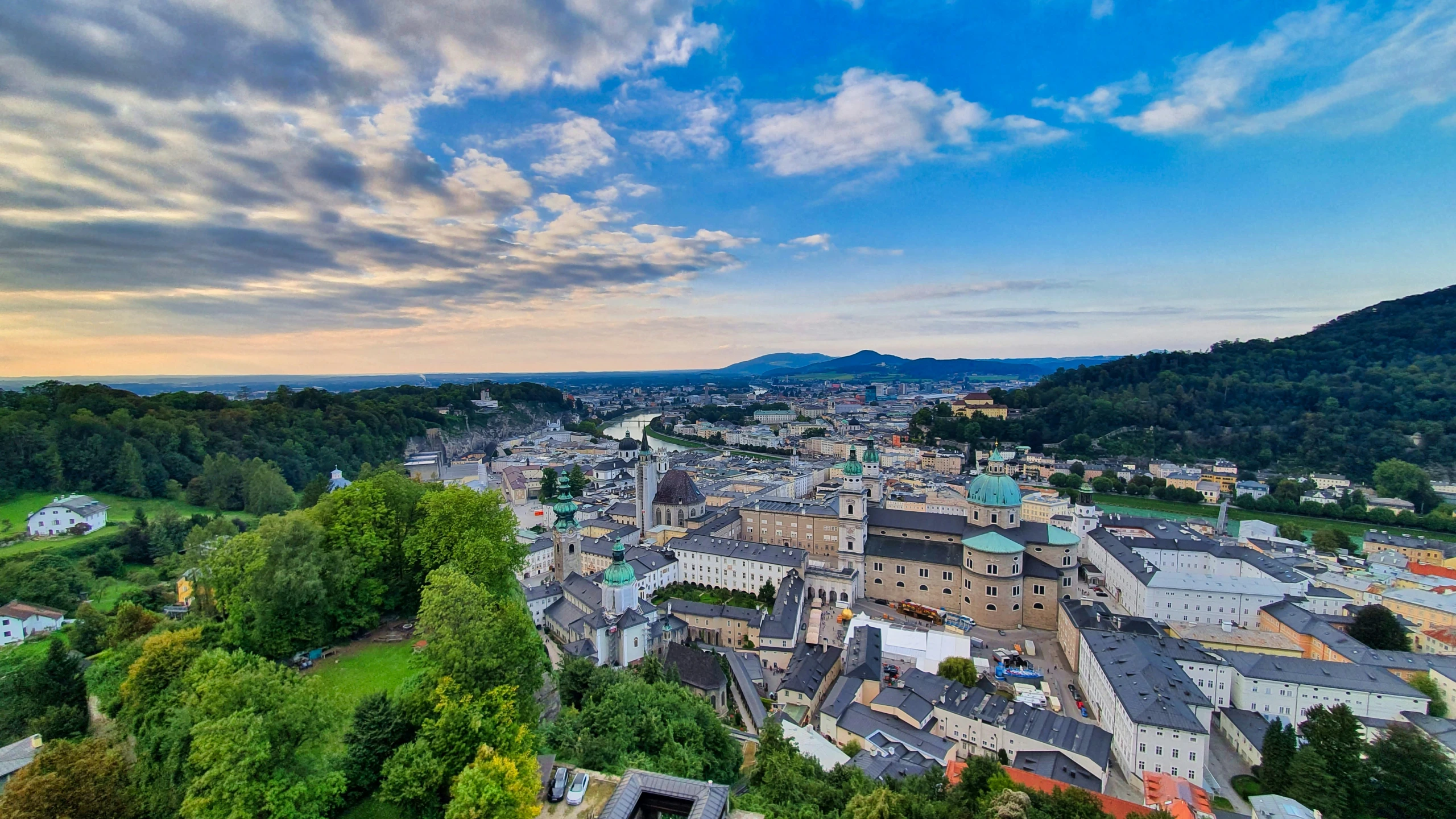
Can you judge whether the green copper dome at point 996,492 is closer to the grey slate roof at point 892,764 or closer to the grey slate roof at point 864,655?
the grey slate roof at point 864,655

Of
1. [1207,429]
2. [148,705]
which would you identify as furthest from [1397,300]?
[148,705]

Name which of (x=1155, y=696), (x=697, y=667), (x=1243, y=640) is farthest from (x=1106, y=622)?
(x=697, y=667)

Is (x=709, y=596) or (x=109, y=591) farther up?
(x=109, y=591)

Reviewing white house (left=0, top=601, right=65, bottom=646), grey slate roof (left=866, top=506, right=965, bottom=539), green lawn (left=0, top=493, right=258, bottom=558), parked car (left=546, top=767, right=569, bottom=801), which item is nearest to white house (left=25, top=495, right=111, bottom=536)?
green lawn (left=0, top=493, right=258, bottom=558)

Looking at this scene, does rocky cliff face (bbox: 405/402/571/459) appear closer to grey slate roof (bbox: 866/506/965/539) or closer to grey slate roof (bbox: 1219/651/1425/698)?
grey slate roof (bbox: 866/506/965/539)

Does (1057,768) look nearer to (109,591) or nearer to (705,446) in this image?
(109,591)

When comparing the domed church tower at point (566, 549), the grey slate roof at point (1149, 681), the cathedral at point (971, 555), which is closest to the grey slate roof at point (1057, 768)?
the grey slate roof at point (1149, 681)

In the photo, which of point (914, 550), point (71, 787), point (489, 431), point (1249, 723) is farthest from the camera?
point (489, 431)
